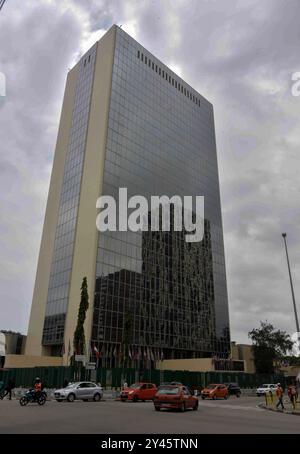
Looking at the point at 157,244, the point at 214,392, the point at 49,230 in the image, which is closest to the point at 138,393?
the point at 214,392

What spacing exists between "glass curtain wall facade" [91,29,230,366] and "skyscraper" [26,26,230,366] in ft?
0.73

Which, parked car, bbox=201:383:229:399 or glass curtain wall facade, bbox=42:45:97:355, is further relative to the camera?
glass curtain wall facade, bbox=42:45:97:355

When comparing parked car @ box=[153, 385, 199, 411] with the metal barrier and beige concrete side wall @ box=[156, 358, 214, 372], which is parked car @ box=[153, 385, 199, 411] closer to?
the metal barrier

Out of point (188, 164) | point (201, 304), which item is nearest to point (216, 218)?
point (188, 164)

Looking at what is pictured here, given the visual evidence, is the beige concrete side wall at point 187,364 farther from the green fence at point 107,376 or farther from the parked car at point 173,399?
the parked car at point 173,399

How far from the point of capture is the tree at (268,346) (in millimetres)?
82000

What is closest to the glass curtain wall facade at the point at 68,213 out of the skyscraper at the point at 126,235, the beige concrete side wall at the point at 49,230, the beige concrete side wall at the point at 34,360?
the skyscraper at the point at 126,235

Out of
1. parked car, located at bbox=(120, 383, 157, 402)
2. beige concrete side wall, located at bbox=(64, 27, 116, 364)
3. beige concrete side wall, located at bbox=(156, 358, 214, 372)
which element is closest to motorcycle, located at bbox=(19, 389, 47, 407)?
parked car, located at bbox=(120, 383, 157, 402)

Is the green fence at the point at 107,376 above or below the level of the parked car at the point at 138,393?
above

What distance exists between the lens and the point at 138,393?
3134 cm

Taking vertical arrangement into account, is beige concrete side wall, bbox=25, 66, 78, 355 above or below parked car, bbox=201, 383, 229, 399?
above

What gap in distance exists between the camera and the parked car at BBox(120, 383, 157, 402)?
31.1m

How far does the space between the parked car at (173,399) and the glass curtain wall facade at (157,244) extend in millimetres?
25619
